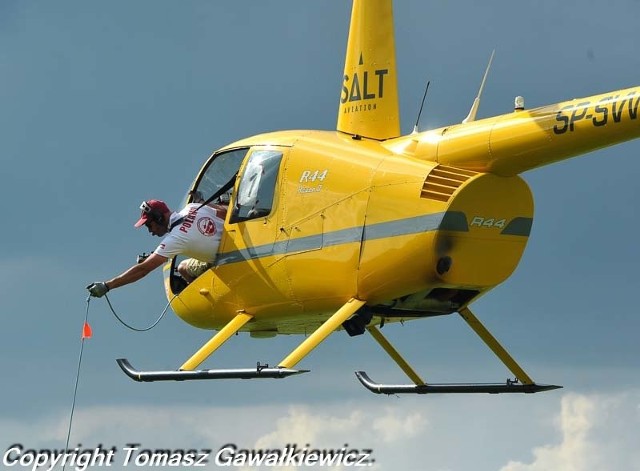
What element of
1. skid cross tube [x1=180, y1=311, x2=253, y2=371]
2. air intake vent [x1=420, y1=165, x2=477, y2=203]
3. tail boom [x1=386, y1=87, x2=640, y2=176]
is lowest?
skid cross tube [x1=180, y1=311, x2=253, y2=371]

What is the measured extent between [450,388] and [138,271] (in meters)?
5.00

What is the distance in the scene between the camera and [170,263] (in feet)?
71.7

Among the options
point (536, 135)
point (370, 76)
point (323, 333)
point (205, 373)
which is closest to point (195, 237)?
point (205, 373)

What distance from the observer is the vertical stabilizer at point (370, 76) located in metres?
20.6

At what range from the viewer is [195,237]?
20.3m

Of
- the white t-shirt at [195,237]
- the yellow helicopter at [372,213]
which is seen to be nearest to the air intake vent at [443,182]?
the yellow helicopter at [372,213]

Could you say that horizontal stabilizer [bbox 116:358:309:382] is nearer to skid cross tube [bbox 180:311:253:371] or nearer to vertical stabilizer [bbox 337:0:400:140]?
skid cross tube [bbox 180:311:253:371]

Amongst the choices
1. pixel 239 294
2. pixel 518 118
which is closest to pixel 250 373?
pixel 239 294

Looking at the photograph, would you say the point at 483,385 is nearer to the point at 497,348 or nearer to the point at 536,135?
the point at 497,348

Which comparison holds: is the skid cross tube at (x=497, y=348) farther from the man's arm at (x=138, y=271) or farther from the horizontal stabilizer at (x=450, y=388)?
the man's arm at (x=138, y=271)

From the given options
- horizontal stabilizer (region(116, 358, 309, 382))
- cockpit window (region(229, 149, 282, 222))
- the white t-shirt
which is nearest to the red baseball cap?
the white t-shirt

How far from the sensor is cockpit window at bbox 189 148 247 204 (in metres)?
20.7

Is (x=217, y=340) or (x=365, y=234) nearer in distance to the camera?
(x=365, y=234)

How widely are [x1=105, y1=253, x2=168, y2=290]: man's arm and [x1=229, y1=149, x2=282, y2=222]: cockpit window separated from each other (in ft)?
4.08
